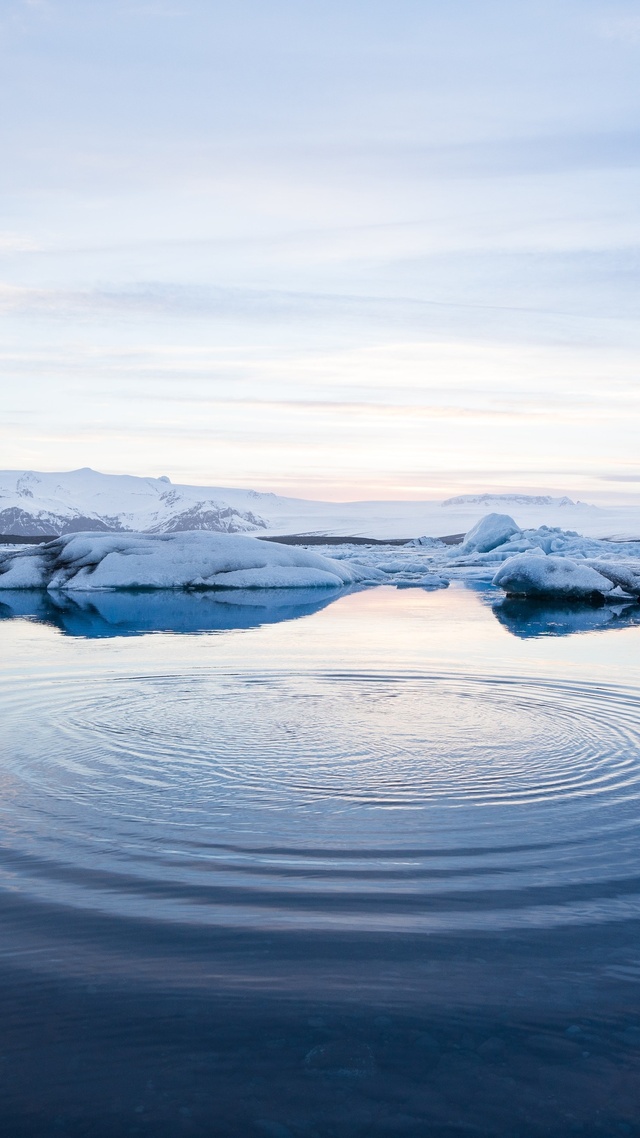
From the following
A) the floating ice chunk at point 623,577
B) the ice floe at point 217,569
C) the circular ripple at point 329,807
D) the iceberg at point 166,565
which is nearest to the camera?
the circular ripple at point 329,807

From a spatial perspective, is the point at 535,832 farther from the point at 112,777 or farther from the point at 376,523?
the point at 376,523

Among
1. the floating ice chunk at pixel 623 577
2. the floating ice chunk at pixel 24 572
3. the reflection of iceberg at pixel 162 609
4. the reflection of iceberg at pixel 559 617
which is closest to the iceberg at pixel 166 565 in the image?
the floating ice chunk at pixel 24 572

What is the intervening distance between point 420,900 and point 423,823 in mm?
902

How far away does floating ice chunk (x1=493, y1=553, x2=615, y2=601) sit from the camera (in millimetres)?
20109

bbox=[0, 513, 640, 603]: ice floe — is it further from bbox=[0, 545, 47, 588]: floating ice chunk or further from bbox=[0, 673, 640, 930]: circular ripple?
bbox=[0, 673, 640, 930]: circular ripple

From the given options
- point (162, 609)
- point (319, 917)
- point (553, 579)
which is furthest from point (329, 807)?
point (553, 579)

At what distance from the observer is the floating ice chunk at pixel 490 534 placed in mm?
38031

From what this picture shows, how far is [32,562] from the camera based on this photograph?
24.1m

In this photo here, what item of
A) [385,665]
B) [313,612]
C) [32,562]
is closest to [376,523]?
[32,562]

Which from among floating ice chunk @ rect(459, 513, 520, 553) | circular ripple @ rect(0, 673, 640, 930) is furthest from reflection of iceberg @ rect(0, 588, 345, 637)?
floating ice chunk @ rect(459, 513, 520, 553)

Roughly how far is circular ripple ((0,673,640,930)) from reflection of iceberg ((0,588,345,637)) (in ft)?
21.4

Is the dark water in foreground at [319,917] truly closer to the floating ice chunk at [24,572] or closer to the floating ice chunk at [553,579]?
the floating ice chunk at [553,579]

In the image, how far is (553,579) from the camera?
2045 centimetres

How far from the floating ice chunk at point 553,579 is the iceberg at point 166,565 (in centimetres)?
471
